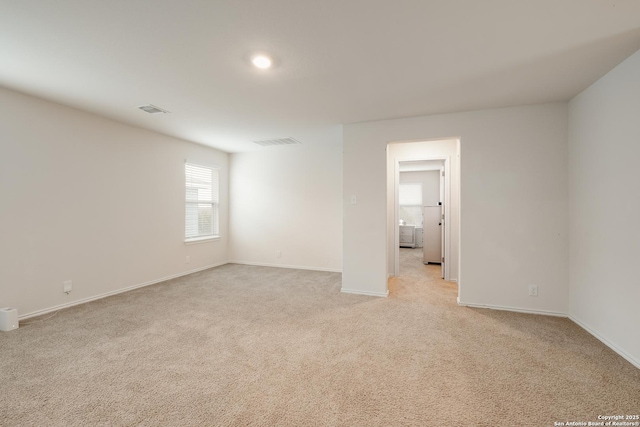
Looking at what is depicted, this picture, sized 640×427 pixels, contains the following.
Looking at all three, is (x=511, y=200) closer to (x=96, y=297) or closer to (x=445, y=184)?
(x=445, y=184)

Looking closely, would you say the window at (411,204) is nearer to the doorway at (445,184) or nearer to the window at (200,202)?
the doorway at (445,184)

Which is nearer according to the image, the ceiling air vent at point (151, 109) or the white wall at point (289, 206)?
the ceiling air vent at point (151, 109)

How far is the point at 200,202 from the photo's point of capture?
541 centimetres

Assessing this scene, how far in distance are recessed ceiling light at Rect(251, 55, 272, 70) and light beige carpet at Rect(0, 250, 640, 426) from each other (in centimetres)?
243

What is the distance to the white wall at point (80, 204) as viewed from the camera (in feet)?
9.59

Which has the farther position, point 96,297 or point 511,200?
point 96,297

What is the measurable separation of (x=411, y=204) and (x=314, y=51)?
782cm

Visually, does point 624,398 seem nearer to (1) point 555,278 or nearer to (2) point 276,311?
(1) point 555,278

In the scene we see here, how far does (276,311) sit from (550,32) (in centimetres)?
347

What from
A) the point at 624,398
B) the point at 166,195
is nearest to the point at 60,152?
the point at 166,195

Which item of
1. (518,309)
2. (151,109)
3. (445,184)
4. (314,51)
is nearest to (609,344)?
(518,309)

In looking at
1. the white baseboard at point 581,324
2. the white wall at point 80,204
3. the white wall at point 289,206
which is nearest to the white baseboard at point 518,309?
the white baseboard at point 581,324

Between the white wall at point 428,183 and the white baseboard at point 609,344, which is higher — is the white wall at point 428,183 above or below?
above

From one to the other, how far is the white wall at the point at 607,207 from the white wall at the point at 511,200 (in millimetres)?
144
